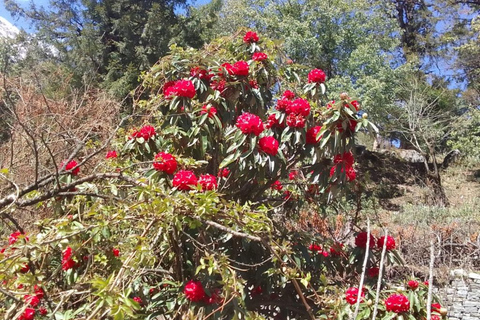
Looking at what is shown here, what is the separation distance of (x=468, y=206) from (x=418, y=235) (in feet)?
15.5

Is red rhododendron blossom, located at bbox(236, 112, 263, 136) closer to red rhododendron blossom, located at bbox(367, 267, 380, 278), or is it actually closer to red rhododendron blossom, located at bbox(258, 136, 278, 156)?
red rhododendron blossom, located at bbox(258, 136, 278, 156)

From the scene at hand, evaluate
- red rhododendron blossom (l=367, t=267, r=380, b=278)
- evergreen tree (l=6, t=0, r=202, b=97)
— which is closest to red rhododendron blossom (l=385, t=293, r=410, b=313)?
red rhododendron blossom (l=367, t=267, r=380, b=278)

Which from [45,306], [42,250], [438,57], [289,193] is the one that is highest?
[438,57]

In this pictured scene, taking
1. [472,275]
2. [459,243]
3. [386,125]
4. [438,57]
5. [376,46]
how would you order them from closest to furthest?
[472,275] < [459,243] < [376,46] < [386,125] < [438,57]

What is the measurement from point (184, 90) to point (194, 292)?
1115mm

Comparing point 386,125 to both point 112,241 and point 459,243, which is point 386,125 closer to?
point 459,243

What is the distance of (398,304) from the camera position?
193 cm

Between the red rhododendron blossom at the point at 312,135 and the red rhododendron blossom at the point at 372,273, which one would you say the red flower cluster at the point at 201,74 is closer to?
the red rhododendron blossom at the point at 312,135

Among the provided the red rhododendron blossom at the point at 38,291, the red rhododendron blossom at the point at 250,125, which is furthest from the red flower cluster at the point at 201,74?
the red rhododendron blossom at the point at 38,291

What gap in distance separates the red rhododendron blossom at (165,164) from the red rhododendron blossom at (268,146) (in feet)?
1.49

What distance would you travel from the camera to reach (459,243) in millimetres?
5754

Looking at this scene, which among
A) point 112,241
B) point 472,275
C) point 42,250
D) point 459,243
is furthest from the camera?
point 459,243

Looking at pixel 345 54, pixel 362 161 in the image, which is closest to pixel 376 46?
pixel 345 54

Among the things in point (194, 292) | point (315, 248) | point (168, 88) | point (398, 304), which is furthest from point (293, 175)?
point (194, 292)
